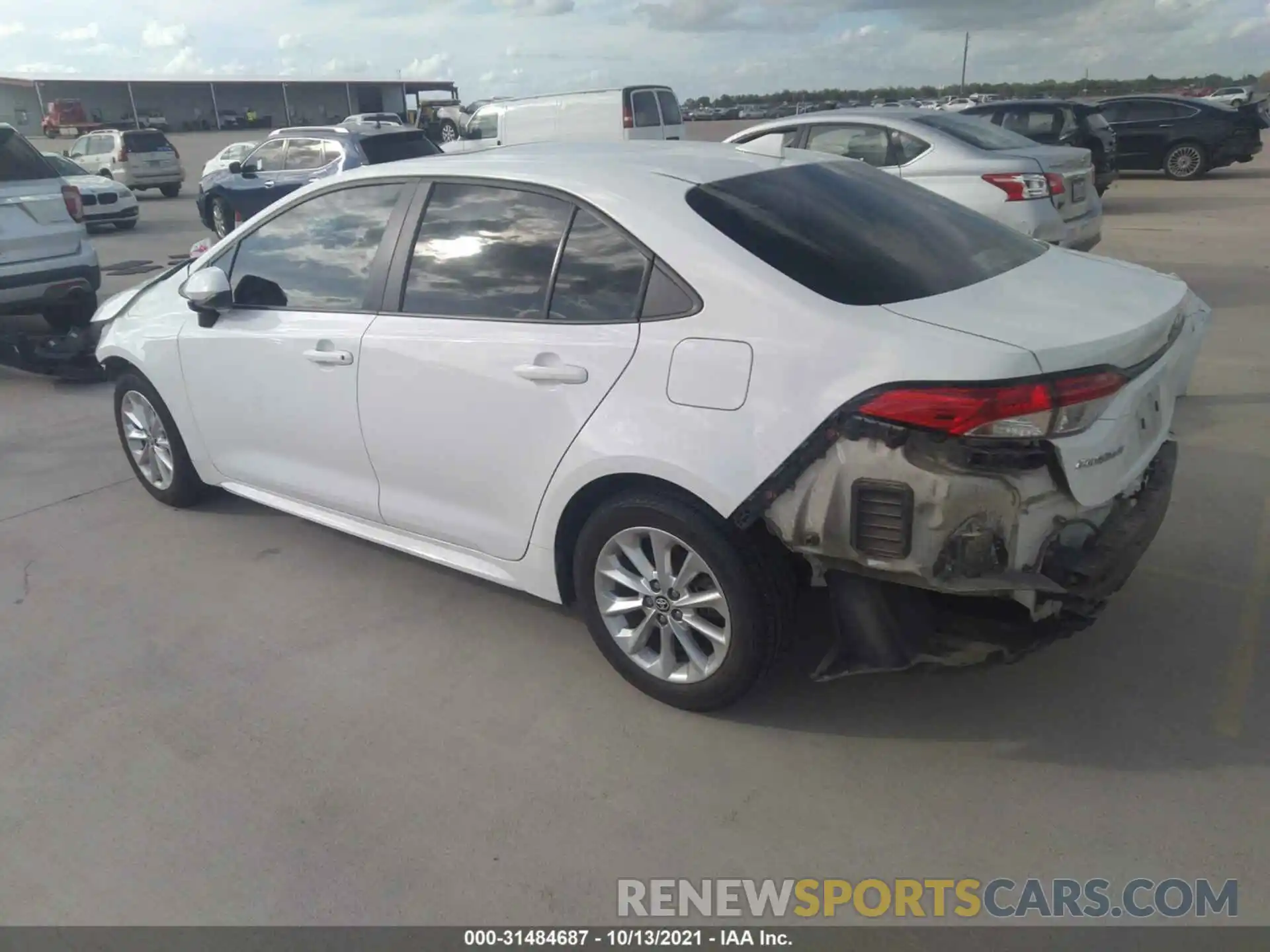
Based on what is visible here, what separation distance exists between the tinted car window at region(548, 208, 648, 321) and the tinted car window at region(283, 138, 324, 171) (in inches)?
486

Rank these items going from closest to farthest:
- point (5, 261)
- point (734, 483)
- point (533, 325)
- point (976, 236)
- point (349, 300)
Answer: point (734, 483), point (533, 325), point (976, 236), point (349, 300), point (5, 261)

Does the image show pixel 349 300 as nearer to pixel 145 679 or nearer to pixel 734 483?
pixel 145 679

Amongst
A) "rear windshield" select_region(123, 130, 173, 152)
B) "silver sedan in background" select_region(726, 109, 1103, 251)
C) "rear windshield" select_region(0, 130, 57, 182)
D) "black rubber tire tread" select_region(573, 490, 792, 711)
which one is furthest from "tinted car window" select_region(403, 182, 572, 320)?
"rear windshield" select_region(123, 130, 173, 152)

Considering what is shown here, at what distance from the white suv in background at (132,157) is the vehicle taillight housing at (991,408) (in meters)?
24.5

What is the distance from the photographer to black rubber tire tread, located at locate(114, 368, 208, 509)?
493 cm

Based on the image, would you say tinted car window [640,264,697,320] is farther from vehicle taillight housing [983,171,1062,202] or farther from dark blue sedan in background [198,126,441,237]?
dark blue sedan in background [198,126,441,237]

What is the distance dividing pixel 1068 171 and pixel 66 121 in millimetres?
59250

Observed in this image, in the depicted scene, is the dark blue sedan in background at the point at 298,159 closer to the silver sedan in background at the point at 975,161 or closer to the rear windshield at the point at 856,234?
the silver sedan in background at the point at 975,161

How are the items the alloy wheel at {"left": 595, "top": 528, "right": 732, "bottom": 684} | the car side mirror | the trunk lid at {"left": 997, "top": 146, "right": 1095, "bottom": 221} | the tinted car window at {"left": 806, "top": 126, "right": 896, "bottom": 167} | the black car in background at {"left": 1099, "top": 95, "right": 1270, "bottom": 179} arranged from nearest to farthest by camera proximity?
the alloy wheel at {"left": 595, "top": 528, "right": 732, "bottom": 684}, the car side mirror, the trunk lid at {"left": 997, "top": 146, "right": 1095, "bottom": 221}, the tinted car window at {"left": 806, "top": 126, "right": 896, "bottom": 167}, the black car in background at {"left": 1099, "top": 95, "right": 1270, "bottom": 179}

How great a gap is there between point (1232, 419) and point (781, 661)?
3.83m

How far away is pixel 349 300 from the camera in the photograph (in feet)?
12.8

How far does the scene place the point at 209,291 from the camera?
421cm

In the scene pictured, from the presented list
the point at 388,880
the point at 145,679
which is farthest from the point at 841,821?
the point at 145,679

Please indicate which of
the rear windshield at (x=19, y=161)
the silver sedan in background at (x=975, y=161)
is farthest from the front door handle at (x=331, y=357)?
the rear windshield at (x=19, y=161)
